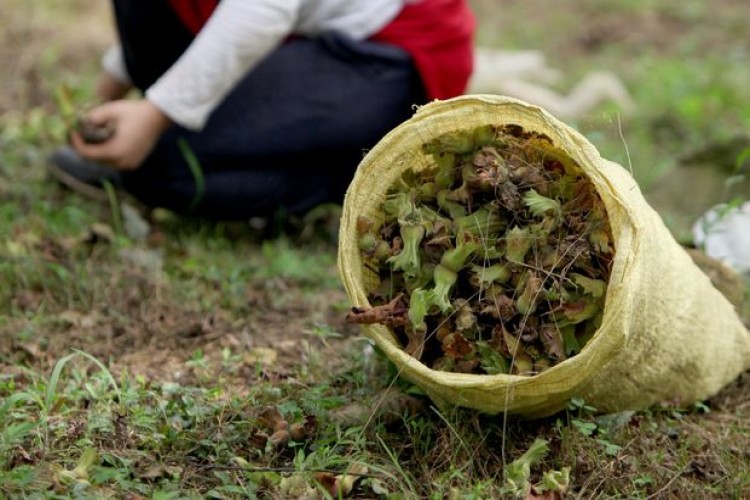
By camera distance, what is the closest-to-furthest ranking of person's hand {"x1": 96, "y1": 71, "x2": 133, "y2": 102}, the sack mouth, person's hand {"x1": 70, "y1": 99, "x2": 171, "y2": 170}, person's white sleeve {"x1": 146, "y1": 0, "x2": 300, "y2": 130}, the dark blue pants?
the sack mouth
person's white sleeve {"x1": 146, "y1": 0, "x2": 300, "y2": 130}
person's hand {"x1": 70, "y1": 99, "x2": 171, "y2": 170}
the dark blue pants
person's hand {"x1": 96, "y1": 71, "x2": 133, "y2": 102}

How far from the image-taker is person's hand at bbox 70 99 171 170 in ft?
8.34

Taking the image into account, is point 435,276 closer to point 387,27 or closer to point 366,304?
point 366,304

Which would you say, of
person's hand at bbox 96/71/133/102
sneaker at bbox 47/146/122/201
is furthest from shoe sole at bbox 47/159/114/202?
person's hand at bbox 96/71/133/102

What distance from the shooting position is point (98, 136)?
2578mm

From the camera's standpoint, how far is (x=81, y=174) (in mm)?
3057

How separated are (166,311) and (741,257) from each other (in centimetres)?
136

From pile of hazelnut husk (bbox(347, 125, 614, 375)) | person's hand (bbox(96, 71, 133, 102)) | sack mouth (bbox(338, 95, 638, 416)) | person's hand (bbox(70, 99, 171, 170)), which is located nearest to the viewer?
sack mouth (bbox(338, 95, 638, 416))

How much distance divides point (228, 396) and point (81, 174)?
1402 mm

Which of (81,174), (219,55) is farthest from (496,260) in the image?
(81,174)

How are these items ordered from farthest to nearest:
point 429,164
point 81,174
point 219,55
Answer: point 81,174, point 219,55, point 429,164

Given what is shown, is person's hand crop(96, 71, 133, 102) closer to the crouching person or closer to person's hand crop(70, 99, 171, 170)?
the crouching person

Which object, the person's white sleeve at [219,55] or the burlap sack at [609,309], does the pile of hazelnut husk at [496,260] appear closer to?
the burlap sack at [609,309]

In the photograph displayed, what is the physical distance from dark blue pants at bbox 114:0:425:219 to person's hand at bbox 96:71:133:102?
349 millimetres

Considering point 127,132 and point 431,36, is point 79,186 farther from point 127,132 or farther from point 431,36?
point 431,36
